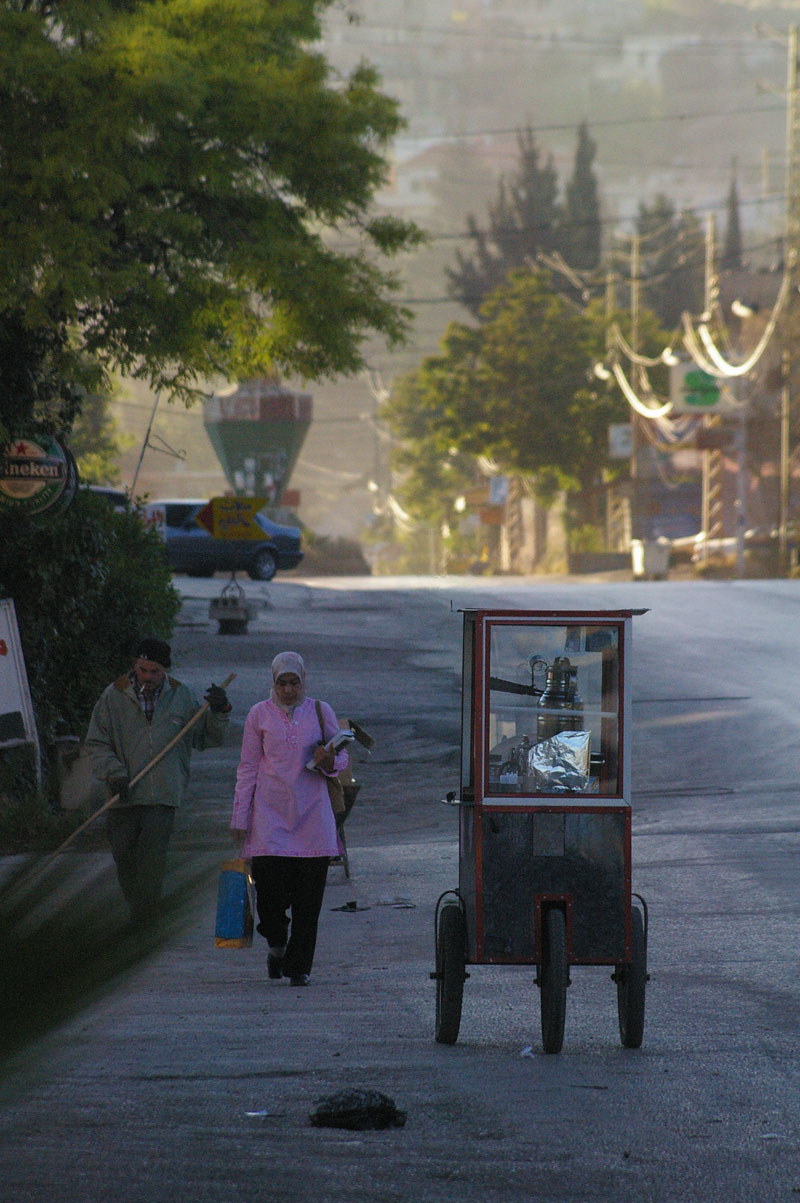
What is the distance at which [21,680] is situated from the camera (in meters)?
12.1

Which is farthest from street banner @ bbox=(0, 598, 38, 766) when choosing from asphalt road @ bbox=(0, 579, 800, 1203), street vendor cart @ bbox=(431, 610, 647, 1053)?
street vendor cart @ bbox=(431, 610, 647, 1053)

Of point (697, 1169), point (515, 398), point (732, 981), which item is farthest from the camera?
point (515, 398)

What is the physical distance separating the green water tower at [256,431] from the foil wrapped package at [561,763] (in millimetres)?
95728

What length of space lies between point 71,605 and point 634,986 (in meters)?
8.40

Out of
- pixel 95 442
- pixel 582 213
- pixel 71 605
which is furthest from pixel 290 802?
pixel 582 213

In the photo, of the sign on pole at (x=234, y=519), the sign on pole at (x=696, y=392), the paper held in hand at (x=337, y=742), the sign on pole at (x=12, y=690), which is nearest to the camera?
the paper held in hand at (x=337, y=742)

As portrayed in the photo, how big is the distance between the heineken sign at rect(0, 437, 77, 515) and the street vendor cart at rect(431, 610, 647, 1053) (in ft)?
23.9

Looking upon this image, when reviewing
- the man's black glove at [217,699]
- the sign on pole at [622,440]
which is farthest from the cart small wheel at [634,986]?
the sign on pole at [622,440]

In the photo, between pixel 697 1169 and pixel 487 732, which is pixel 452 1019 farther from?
pixel 697 1169

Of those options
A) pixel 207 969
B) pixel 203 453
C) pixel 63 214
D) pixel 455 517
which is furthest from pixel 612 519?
pixel 203 453

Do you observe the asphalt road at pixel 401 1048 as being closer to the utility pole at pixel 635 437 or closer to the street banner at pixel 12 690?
the street banner at pixel 12 690

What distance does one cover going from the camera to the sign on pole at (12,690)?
468 inches

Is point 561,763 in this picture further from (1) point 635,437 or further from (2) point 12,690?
(1) point 635,437

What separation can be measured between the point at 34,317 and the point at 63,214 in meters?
0.94
